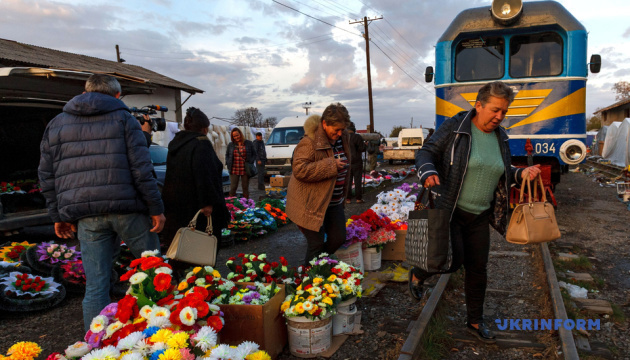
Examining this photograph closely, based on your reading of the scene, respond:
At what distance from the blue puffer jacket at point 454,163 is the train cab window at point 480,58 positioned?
18.7ft

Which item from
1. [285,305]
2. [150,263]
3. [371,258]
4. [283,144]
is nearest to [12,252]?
[150,263]

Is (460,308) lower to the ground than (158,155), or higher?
lower

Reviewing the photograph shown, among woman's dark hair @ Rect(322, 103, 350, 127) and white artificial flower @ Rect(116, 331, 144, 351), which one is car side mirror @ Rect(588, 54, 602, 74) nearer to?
woman's dark hair @ Rect(322, 103, 350, 127)

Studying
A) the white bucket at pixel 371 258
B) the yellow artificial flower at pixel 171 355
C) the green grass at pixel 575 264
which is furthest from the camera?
the green grass at pixel 575 264

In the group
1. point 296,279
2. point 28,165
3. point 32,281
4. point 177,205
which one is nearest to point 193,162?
point 177,205

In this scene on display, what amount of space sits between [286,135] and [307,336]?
43.4ft

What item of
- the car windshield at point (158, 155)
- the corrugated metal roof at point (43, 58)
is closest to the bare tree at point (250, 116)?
the corrugated metal roof at point (43, 58)

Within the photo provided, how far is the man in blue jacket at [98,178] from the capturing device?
111 inches

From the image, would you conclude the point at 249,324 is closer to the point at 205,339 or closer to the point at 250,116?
the point at 205,339

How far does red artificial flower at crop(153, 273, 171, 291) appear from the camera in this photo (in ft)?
8.39

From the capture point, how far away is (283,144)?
51.8 ft

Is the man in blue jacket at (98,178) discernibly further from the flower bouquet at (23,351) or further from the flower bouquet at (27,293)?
the flower bouquet at (27,293)

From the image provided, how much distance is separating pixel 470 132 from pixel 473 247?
904mm

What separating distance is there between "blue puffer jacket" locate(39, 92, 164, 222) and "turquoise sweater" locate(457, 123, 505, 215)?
2.38m
